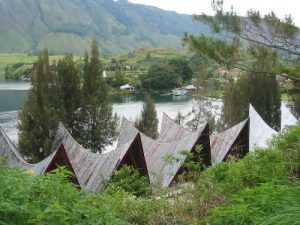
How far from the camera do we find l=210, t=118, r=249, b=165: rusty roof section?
1550cm

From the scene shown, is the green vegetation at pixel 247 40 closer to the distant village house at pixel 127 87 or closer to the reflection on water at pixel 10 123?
the reflection on water at pixel 10 123

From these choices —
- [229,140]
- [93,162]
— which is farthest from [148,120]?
[93,162]

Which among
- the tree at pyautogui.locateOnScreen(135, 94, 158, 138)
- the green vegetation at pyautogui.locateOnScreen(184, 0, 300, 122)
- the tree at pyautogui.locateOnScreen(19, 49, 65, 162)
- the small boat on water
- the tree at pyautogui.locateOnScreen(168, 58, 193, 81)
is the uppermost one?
the green vegetation at pyautogui.locateOnScreen(184, 0, 300, 122)

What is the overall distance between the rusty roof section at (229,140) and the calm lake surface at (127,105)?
68.5 feet

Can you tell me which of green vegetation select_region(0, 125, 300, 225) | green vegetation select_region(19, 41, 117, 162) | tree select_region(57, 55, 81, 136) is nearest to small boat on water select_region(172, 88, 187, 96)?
green vegetation select_region(19, 41, 117, 162)

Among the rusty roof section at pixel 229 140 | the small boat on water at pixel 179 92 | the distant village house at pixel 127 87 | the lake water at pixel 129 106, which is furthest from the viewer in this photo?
the distant village house at pixel 127 87

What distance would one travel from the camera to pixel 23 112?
20.7 m

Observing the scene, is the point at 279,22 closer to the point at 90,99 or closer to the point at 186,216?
the point at 186,216

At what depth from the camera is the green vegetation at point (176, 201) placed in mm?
3096

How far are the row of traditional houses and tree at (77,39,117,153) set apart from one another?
5472 mm

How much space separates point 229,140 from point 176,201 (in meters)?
10.8

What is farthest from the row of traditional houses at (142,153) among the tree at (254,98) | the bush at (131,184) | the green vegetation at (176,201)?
the tree at (254,98)

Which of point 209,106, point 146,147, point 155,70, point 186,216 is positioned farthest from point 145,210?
point 155,70

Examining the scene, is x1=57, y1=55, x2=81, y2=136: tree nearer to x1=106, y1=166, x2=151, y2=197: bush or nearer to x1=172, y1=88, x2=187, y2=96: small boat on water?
x1=106, y1=166, x2=151, y2=197: bush
